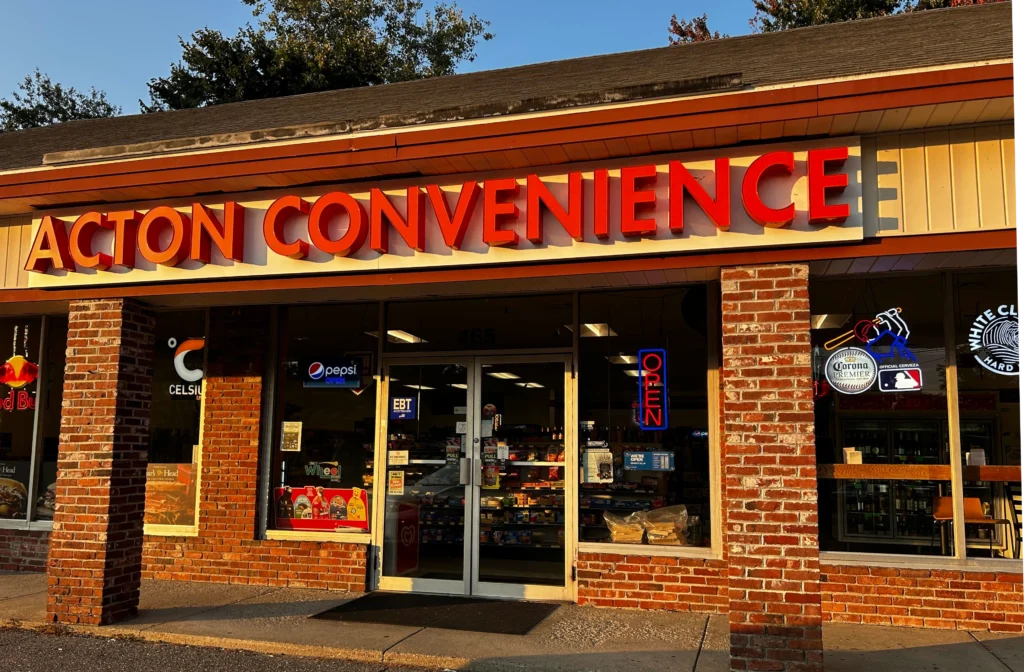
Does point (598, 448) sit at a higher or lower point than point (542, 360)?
lower

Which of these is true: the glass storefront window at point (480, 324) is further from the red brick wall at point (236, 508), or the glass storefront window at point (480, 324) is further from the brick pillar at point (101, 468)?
the brick pillar at point (101, 468)

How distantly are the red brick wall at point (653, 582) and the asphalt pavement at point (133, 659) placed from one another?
2.19 m

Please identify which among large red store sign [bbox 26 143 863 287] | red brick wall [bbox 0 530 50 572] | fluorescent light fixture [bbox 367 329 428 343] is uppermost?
large red store sign [bbox 26 143 863 287]

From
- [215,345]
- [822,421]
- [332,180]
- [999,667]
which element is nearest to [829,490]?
[822,421]

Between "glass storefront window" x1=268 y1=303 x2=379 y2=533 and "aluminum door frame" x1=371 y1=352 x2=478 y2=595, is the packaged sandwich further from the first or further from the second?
"glass storefront window" x1=268 y1=303 x2=379 y2=533

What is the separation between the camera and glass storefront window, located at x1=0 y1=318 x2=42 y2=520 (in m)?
9.66

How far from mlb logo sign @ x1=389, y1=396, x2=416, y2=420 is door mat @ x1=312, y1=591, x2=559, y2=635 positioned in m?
1.72

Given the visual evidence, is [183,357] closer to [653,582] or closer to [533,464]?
[533,464]

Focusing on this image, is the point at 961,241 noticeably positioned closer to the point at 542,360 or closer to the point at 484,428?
the point at 542,360

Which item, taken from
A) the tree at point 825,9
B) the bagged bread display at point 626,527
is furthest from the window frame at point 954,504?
the tree at point 825,9

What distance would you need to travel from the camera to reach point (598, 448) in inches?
313

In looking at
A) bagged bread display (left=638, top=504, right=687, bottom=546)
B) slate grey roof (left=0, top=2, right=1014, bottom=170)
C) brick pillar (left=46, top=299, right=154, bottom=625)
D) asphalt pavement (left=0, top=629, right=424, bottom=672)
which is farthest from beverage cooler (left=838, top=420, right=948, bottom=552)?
brick pillar (left=46, top=299, right=154, bottom=625)

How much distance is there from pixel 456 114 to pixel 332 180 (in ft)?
4.07

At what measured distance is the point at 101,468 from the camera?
724 centimetres
